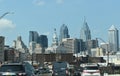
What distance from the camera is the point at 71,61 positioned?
144875mm

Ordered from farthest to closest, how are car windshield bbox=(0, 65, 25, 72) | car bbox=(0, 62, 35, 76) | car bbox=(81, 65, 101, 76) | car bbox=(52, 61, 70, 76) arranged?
1. car bbox=(52, 61, 70, 76)
2. car bbox=(81, 65, 101, 76)
3. car windshield bbox=(0, 65, 25, 72)
4. car bbox=(0, 62, 35, 76)

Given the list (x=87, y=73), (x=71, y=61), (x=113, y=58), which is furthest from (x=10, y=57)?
(x=87, y=73)

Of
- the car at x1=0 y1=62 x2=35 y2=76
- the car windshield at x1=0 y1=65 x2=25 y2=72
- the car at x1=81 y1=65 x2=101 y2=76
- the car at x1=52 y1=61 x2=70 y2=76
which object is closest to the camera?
the car at x1=0 y1=62 x2=35 y2=76

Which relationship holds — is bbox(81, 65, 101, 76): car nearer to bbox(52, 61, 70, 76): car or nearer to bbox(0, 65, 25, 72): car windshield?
bbox(52, 61, 70, 76): car

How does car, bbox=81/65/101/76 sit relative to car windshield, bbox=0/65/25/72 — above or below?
below

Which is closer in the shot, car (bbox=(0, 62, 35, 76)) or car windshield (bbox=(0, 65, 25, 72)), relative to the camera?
car (bbox=(0, 62, 35, 76))

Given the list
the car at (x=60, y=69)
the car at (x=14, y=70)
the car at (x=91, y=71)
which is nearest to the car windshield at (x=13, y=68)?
the car at (x=14, y=70)

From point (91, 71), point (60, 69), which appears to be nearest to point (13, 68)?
point (91, 71)

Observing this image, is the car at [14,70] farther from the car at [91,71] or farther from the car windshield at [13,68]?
the car at [91,71]

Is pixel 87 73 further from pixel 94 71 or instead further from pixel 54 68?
pixel 54 68

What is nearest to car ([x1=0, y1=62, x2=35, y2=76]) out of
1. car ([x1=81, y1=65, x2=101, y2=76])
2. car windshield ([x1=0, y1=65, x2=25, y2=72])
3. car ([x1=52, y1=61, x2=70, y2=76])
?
car windshield ([x1=0, y1=65, x2=25, y2=72])

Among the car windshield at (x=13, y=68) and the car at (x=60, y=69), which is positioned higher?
the car windshield at (x=13, y=68)

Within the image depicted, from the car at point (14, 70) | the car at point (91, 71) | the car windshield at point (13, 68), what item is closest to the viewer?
the car at point (14, 70)

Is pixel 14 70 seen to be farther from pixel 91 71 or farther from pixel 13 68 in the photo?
pixel 91 71
